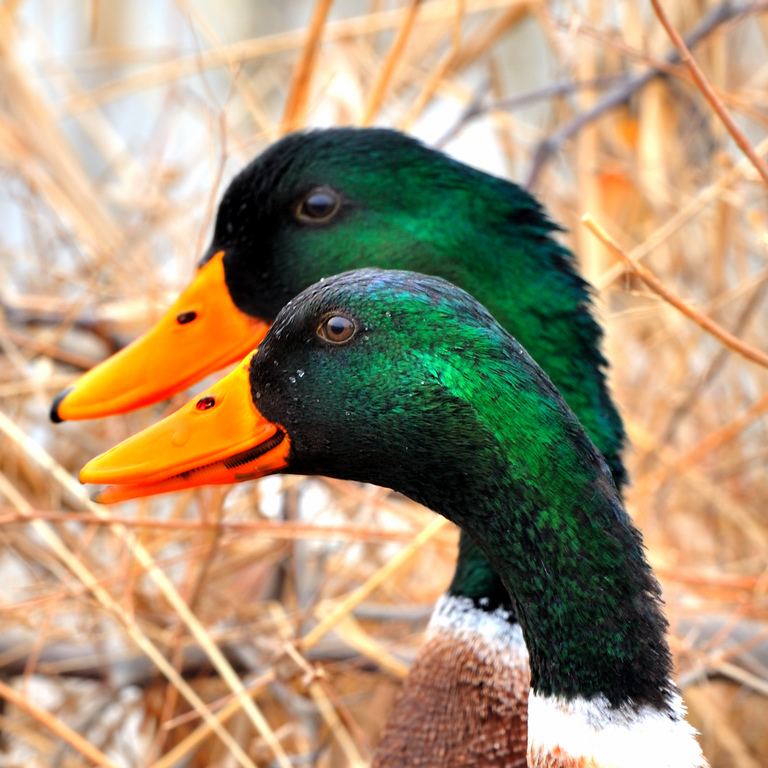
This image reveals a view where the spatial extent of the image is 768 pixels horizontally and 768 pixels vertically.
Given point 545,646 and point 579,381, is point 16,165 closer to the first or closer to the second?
point 579,381

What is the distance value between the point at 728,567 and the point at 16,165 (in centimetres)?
222

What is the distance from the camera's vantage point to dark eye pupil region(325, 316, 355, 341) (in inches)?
44.3

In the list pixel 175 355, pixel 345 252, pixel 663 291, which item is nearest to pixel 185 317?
pixel 175 355

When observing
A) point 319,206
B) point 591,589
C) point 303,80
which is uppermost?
point 303,80

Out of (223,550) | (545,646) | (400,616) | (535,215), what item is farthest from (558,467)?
(223,550)

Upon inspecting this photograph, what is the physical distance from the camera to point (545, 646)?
111 cm

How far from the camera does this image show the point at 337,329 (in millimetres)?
1131

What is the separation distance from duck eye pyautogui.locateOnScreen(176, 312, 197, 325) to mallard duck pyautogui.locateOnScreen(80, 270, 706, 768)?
0.60m

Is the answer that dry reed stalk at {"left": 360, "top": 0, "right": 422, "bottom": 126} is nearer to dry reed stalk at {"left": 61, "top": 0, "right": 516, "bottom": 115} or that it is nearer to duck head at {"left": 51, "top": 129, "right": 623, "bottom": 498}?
duck head at {"left": 51, "top": 129, "right": 623, "bottom": 498}

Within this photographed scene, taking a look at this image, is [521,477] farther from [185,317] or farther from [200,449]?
[185,317]

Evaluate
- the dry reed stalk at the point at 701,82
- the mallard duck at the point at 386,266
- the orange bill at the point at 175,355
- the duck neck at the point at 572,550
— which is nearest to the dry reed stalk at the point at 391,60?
the mallard duck at the point at 386,266

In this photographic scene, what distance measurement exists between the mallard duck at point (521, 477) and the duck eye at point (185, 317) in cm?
60

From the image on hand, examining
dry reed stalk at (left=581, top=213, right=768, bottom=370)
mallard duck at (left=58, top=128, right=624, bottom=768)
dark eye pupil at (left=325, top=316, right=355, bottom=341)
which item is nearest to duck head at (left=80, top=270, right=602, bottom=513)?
dark eye pupil at (left=325, top=316, right=355, bottom=341)

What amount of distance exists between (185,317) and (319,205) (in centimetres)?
29
